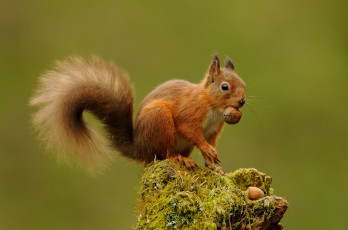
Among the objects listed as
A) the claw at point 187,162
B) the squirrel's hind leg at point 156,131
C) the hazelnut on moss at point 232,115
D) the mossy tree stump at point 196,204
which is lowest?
the mossy tree stump at point 196,204

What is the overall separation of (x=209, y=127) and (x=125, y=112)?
1.37 feet

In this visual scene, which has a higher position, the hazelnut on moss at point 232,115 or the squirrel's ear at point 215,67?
the squirrel's ear at point 215,67

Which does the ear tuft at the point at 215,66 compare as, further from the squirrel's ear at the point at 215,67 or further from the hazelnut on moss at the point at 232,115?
the hazelnut on moss at the point at 232,115

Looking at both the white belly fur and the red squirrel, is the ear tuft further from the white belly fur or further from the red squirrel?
the white belly fur

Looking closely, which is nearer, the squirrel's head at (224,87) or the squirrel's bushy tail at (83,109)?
the squirrel's head at (224,87)

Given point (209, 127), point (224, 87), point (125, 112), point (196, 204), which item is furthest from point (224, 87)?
point (196, 204)

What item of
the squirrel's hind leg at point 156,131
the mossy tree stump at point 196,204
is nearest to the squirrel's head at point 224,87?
the squirrel's hind leg at point 156,131

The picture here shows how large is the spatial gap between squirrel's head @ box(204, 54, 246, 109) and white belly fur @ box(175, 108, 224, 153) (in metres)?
0.07

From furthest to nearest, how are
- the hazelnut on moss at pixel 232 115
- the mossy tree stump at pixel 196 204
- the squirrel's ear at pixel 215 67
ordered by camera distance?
the squirrel's ear at pixel 215 67
the hazelnut on moss at pixel 232 115
the mossy tree stump at pixel 196 204

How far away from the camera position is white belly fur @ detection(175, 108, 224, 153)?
2.46 m

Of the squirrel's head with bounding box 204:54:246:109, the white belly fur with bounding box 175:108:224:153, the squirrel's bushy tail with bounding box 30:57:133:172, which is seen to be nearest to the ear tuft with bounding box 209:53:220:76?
the squirrel's head with bounding box 204:54:246:109

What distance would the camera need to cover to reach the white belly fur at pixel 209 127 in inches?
96.7

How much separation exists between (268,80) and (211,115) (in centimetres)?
200

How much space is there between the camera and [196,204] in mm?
1938
